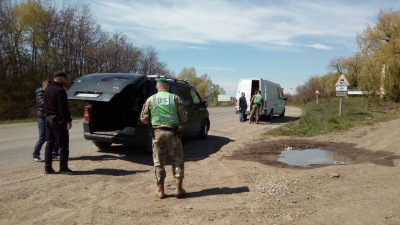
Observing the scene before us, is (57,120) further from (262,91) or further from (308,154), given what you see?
(262,91)

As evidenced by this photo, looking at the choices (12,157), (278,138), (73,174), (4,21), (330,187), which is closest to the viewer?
(330,187)

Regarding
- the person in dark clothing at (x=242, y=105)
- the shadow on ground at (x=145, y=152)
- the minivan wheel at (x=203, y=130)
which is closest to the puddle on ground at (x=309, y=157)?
the shadow on ground at (x=145, y=152)

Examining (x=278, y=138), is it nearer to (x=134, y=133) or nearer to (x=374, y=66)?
(x=134, y=133)

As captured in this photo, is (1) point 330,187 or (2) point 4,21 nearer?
(1) point 330,187

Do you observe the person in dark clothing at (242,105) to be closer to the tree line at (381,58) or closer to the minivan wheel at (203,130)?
the minivan wheel at (203,130)

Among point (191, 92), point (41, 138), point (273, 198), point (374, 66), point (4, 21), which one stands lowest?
point (273, 198)

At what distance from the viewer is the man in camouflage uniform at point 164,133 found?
5.46 meters

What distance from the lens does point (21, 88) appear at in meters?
29.2

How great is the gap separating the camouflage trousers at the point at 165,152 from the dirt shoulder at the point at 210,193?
15.7 inches

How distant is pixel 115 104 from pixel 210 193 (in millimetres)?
4717

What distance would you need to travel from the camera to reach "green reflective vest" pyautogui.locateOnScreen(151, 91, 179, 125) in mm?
5523

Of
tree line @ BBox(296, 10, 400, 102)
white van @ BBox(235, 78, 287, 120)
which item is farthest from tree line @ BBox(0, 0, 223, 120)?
tree line @ BBox(296, 10, 400, 102)

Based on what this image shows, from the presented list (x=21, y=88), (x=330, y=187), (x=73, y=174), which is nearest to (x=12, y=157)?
(x=73, y=174)

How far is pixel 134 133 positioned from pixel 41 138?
2.10 meters
